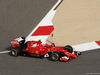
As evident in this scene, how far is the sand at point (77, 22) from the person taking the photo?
1225cm

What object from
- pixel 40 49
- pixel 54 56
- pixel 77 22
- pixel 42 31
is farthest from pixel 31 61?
pixel 77 22

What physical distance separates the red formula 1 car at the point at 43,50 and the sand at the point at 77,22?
1.94 m

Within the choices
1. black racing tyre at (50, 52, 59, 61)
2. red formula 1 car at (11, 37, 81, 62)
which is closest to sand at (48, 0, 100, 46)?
red formula 1 car at (11, 37, 81, 62)

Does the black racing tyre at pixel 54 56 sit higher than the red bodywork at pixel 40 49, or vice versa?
the red bodywork at pixel 40 49

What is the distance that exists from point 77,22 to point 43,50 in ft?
15.8

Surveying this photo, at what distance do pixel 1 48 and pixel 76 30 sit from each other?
18.7 ft

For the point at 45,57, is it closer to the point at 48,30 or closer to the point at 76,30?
the point at 48,30

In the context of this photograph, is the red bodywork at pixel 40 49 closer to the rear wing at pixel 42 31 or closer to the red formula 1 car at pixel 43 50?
the red formula 1 car at pixel 43 50

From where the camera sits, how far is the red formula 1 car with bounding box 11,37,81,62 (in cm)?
948

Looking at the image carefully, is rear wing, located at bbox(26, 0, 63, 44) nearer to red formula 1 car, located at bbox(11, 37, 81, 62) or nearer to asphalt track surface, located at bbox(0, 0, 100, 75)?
red formula 1 car, located at bbox(11, 37, 81, 62)

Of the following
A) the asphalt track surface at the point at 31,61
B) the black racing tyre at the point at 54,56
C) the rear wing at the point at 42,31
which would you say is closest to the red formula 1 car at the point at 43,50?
the black racing tyre at the point at 54,56

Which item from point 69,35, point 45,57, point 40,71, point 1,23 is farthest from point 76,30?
point 1,23

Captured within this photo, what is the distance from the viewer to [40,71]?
330 inches

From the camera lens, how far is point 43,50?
1009cm
